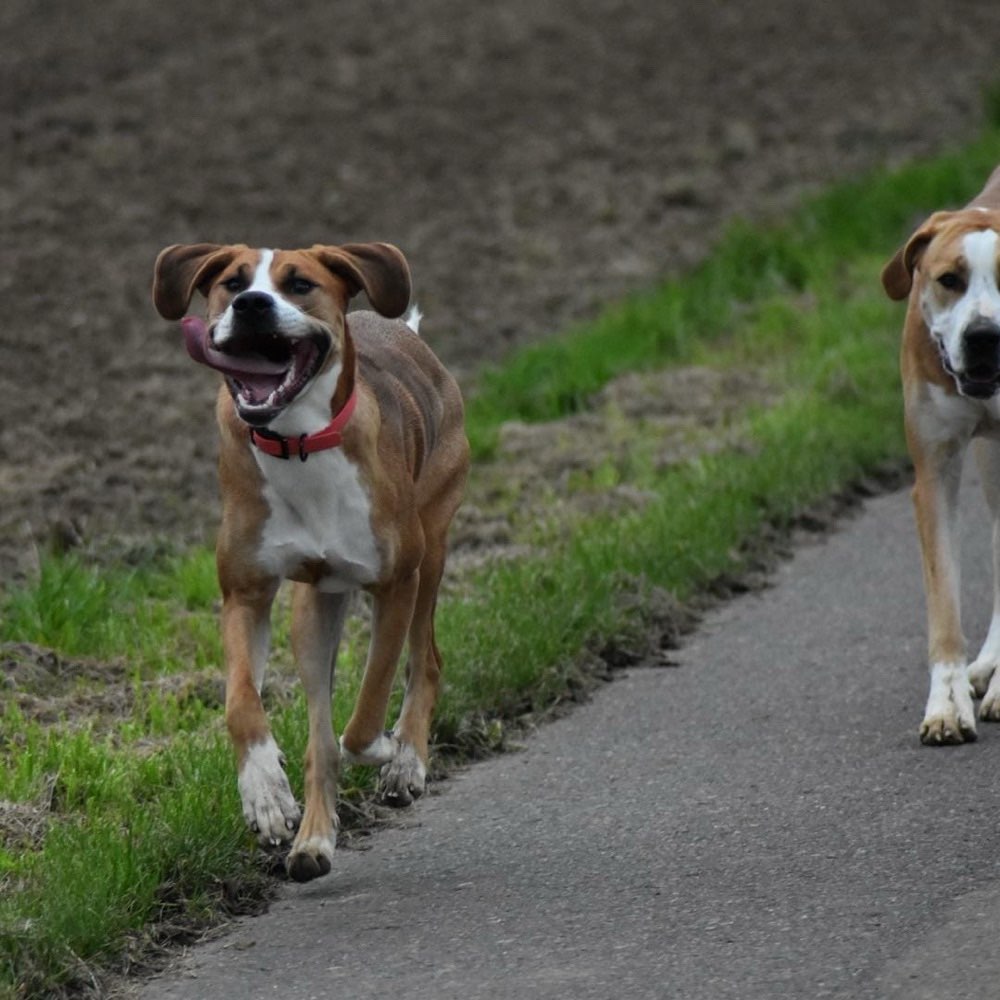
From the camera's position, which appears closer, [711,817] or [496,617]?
[711,817]

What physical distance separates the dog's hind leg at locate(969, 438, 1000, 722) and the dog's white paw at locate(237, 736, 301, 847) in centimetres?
264

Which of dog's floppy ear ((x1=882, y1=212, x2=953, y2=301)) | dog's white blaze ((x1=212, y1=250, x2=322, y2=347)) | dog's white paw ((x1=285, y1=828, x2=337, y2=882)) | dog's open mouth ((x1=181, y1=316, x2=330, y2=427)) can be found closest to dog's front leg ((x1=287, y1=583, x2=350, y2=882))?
dog's white paw ((x1=285, y1=828, x2=337, y2=882))

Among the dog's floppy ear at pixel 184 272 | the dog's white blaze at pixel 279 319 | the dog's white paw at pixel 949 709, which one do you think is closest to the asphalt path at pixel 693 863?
the dog's white paw at pixel 949 709

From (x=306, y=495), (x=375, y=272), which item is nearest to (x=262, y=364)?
(x=306, y=495)

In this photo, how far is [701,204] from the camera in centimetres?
1700

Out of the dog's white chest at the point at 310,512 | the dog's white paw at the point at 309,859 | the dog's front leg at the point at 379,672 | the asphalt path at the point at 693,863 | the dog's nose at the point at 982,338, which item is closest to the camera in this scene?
the asphalt path at the point at 693,863

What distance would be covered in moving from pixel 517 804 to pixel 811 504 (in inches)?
151

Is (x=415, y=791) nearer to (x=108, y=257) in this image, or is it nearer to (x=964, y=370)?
(x=964, y=370)

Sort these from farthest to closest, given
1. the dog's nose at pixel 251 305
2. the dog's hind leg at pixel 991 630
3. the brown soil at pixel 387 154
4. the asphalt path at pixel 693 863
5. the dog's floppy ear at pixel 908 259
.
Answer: the brown soil at pixel 387 154 → the dog's floppy ear at pixel 908 259 → the dog's hind leg at pixel 991 630 → the dog's nose at pixel 251 305 → the asphalt path at pixel 693 863

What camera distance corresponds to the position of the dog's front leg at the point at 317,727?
6.29 m

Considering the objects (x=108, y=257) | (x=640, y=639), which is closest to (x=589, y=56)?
(x=108, y=257)

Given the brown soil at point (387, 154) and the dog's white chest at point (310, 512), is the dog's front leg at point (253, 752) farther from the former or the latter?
the brown soil at point (387, 154)

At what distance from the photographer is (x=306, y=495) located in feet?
21.1

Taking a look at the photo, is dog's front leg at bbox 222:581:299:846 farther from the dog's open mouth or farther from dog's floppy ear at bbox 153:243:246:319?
dog's floppy ear at bbox 153:243:246:319
